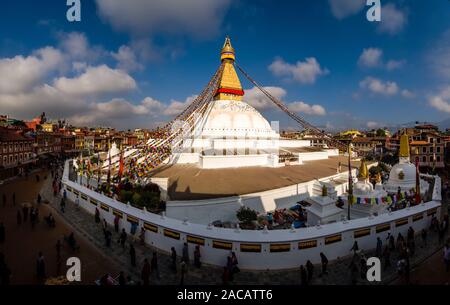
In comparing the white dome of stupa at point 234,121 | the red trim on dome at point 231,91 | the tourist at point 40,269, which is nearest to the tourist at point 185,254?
the tourist at point 40,269

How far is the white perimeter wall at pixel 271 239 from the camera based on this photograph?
A: 702 cm

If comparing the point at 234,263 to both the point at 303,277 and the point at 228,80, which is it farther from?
the point at 228,80

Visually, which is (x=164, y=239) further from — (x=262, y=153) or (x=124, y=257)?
(x=262, y=153)

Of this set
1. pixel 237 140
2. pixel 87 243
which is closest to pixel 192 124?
pixel 237 140

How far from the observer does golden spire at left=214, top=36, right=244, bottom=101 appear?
24109mm

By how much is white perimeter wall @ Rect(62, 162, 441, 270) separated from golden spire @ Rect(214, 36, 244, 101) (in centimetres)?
1731

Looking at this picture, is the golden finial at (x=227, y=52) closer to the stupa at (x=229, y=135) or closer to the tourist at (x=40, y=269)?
the stupa at (x=229, y=135)

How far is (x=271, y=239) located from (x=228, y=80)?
65.7 feet

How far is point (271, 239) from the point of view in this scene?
700 centimetres

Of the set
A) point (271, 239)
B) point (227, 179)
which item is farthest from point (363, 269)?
point (227, 179)

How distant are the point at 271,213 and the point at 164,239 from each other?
17.1ft

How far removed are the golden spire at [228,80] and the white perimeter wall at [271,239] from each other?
56.8 feet

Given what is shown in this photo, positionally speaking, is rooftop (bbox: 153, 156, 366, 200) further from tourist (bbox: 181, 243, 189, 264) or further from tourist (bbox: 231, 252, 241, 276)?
tourist (bbox: 231, 252, 241, 276)

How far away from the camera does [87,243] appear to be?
29.2 ft
